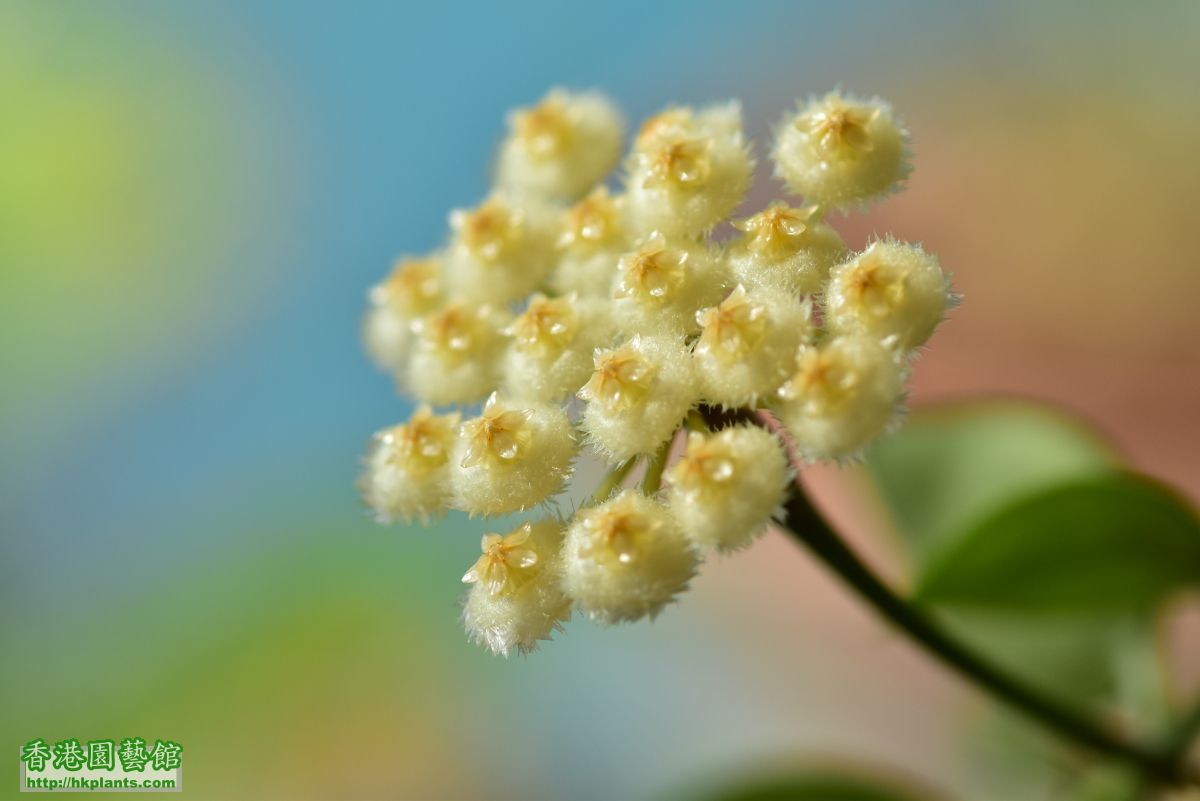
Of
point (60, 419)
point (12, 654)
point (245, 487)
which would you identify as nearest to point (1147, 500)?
point (245, 487)

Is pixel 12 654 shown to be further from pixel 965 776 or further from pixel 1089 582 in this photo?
pixel 1089 582

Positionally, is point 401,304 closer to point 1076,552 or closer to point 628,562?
point 628,562

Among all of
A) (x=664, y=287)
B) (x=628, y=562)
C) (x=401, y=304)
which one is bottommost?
(x=628, y=562)

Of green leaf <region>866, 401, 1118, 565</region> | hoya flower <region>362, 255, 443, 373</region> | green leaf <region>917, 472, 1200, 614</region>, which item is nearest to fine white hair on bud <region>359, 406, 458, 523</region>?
hoya flower <region>362, 255, 443, 373</region>

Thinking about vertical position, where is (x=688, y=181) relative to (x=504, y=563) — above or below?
above

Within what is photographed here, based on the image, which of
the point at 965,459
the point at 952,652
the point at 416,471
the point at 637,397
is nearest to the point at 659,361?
the point at 637,397

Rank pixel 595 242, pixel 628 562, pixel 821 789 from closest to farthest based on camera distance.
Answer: pixel 628 562
pixel 595 242
pixel 821 789

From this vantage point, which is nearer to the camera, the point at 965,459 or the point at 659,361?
the point at 659,361
